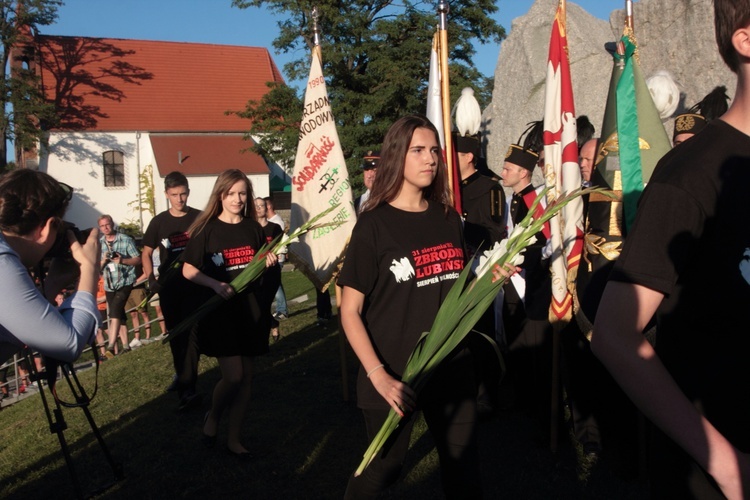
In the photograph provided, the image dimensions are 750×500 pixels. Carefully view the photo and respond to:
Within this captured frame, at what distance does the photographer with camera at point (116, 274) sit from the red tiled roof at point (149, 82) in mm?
36218

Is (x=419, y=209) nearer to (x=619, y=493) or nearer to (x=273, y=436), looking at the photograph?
(x=619, y=493)

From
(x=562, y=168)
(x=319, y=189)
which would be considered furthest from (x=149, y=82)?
(x=562, y=168)

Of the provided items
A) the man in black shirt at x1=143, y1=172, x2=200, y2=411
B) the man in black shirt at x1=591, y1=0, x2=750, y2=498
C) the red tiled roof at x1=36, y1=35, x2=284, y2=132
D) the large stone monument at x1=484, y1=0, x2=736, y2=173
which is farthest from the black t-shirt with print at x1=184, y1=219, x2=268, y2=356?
the red tiled roof at x1=36, y1=35, x2=284, y2=132

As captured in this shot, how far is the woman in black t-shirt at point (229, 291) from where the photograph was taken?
5203mm

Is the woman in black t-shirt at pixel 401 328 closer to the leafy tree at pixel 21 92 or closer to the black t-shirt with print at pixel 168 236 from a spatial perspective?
the black t-shirt with print at pixel 168 236

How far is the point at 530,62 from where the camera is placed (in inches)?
488

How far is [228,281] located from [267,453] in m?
1.42

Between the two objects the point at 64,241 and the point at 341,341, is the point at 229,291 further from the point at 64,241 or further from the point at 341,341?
the point at 64,241

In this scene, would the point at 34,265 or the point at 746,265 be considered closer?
the point at 746,265

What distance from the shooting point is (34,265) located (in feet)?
9.45

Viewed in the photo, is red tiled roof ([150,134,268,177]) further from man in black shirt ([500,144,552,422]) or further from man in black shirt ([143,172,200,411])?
man in black shirt ([500,144,552,422])

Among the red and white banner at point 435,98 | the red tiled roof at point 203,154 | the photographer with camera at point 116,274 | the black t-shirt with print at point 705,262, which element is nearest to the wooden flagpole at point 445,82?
the red and white banner at point 435,98

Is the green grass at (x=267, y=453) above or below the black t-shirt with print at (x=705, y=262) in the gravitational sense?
below

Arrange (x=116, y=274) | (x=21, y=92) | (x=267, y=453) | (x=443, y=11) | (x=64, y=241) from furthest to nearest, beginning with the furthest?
(x=21, y=92), (x=116, y=274), (x=443, y=11), (x=267, y=453), (x=64, y=241)
